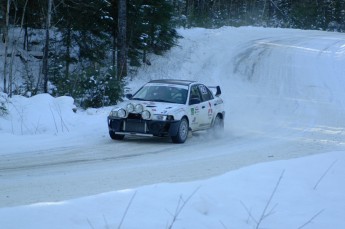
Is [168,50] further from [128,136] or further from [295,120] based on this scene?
[128,136]

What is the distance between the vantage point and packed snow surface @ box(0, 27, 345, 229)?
6117 mm

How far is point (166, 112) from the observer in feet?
43.5

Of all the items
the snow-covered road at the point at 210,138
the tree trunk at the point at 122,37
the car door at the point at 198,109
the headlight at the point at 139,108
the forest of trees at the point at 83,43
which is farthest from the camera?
the tree trunk at the point at 122,37

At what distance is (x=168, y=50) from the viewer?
2909 cm

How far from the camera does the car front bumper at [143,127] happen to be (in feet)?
43.0

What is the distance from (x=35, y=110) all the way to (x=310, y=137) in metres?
7.34

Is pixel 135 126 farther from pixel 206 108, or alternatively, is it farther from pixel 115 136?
pixel 206 108

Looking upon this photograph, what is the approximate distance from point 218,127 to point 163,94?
2192 mm

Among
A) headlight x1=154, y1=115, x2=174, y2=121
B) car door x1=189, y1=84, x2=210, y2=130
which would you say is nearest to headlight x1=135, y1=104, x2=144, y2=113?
headlight x1=154, y1=115, x2=174, y2=121

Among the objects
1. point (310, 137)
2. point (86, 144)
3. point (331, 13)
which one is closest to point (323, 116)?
point (310, 137)

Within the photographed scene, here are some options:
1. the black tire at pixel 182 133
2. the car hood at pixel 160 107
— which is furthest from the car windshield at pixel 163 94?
the black tire at pixel 182 133

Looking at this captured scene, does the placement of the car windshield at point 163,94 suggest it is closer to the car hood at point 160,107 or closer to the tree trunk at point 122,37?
the car hood at point 160,107

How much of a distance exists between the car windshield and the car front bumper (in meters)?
1.09

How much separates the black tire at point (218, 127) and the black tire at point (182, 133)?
173 cm
